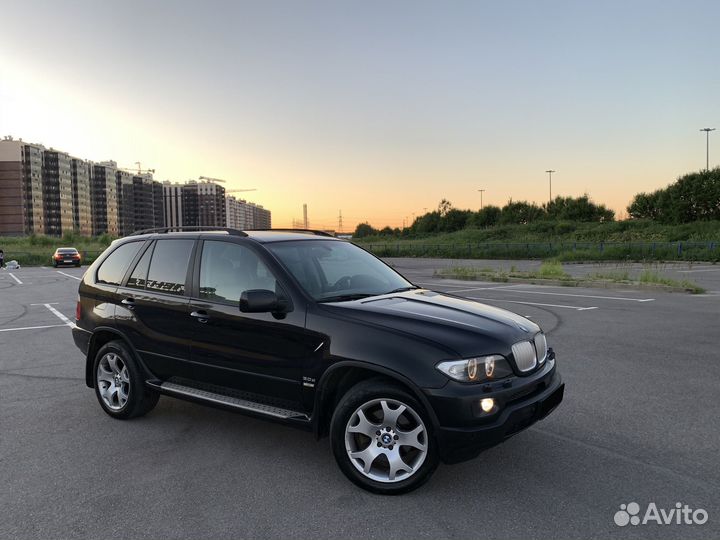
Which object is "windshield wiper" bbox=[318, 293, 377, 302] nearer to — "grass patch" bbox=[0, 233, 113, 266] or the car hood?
the car hood

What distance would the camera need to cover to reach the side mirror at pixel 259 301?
3783 mm

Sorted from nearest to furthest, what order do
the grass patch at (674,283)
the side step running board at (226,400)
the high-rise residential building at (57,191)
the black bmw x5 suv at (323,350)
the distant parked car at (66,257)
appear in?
the black bmw x5 suv at (323,350) < the side step running board at (226,400) < the grass patch at (674,283) < the distant parked car at (66,257) < the high-rise residential building at (57,191)

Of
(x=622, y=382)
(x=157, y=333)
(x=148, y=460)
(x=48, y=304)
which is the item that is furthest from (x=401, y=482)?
(x=48, y=304)

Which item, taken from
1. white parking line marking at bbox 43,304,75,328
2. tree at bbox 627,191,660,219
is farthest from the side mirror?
tree at bbox 627,191,660,219

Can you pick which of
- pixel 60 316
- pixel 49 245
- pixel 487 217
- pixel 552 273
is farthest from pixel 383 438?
pixel 487 217

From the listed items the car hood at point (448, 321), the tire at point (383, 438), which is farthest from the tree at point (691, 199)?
the tire at point (383, 438)

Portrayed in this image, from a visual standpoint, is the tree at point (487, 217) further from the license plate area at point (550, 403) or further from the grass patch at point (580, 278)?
the license plate area at point (550, 403)

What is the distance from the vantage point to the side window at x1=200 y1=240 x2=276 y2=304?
14.0 ft

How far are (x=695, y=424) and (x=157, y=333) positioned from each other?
4.64 metres

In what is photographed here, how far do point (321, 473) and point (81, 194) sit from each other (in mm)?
193661

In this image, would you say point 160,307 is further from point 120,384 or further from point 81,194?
point 81,194

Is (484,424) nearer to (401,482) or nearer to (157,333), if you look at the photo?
(401,482)

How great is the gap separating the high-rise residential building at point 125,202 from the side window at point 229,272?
670 feet

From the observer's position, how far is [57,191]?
162125 mm
